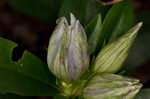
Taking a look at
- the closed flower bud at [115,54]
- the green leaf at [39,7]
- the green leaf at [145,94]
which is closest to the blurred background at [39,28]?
the green leaf at [39,7]

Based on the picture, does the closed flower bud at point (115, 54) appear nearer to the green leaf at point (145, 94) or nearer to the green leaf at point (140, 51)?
the green leaf at point (145, 94)

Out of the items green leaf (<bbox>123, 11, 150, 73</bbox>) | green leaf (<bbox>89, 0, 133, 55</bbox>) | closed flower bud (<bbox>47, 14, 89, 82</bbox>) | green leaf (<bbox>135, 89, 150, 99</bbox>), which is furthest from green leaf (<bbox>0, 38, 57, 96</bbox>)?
green leaf (<bbox>123, 11, 150, 73</bbox>)

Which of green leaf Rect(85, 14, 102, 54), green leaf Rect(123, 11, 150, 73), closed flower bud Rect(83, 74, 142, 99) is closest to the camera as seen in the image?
closed flower bud Rect(83, 74, 142, 99)

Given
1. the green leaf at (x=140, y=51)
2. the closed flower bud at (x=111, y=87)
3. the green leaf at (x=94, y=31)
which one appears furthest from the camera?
the green leaf at (x=140, y=51)

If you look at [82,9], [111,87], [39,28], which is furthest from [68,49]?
[39,28]

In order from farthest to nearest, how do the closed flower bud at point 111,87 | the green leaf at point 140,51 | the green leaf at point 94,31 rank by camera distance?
the green leaf at point 140,51 → the green leaf at point 94,31 → the closed flower bud at point 111,87

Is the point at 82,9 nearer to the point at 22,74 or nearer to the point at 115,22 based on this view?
the point at 115,22

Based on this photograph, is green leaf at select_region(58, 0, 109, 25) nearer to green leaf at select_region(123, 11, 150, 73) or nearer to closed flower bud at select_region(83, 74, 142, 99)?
closed flower bud at select_region(83, 74, 142, 99)
